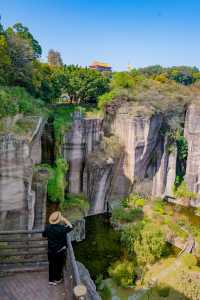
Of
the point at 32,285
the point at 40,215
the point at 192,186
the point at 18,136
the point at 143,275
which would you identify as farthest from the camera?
the point at 192,186

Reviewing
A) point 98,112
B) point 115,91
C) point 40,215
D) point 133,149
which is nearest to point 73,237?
point 40,215

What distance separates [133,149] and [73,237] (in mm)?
6783

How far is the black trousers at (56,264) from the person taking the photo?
4.11 metres

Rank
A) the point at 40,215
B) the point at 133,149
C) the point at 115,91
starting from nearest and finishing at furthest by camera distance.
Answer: the point at 40,215, the point at 133,149, the point at 115,91

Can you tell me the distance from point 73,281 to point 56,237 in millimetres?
734

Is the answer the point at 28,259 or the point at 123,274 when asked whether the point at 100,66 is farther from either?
the point at 28,259

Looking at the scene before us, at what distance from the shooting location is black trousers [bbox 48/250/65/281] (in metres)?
4.11

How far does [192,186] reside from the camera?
20.9m

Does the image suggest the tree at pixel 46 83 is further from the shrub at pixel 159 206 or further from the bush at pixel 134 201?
the shrub at pixel 159 206

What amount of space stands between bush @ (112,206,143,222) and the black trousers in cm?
1284

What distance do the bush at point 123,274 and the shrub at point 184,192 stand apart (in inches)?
359

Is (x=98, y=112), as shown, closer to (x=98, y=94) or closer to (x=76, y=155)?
(x=98, y=94)

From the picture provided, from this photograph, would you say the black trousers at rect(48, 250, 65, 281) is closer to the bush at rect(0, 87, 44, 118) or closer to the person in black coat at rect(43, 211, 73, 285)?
the person in black coat at rect(43, 211, 73, 285)

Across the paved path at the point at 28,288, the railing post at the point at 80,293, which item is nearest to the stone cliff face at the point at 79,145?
the paved path at the point at 28,288
